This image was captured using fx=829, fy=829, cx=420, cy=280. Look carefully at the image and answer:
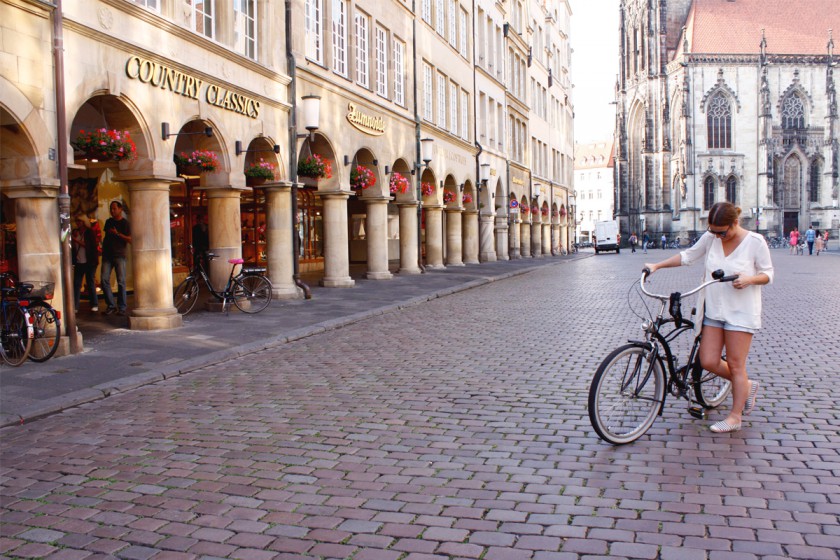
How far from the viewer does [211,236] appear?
15.9m

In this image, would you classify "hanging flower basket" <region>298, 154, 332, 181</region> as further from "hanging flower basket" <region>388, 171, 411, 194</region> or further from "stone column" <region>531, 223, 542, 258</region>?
"stone column" <region>531, 223, 542, 258</region>

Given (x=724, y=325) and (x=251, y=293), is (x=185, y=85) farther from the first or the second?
(x=724, y=325)

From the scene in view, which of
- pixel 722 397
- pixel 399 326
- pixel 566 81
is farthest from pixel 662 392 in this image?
pixel 566 81

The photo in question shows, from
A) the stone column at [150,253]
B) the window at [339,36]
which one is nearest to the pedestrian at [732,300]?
the stone column at [150,253]

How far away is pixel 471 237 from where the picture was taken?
122 ft

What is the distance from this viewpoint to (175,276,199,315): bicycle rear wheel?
14.5m

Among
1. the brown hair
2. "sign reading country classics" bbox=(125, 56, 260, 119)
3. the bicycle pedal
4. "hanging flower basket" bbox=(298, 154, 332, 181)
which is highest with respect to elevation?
"sign reading country classics" bbox=(125, 56, 260, 119)

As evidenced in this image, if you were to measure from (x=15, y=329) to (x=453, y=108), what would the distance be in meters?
25.9

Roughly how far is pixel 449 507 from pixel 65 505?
2.19 meters

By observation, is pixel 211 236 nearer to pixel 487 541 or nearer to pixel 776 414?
pixel 776 414

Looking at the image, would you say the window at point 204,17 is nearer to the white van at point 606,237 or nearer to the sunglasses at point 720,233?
the sunglasses at point 720,233

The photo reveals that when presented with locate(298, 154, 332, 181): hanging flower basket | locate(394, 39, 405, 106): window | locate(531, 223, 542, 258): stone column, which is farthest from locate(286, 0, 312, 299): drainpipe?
locate(531, 223, 542, 258): stone column

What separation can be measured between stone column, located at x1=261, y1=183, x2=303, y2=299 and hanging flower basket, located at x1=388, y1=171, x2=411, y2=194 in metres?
7.12

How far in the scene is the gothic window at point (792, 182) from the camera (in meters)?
85.2
